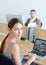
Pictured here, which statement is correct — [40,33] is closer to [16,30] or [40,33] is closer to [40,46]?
[40,46]

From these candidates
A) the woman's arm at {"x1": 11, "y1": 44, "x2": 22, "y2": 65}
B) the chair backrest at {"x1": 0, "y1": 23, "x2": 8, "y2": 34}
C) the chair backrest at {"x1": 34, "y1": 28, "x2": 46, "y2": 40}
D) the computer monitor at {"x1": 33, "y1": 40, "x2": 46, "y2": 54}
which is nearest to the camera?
the woman's arm at {"x1": 11, "y1": 44, "x2": 22, "y2": 65}

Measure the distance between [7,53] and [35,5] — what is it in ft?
14.8

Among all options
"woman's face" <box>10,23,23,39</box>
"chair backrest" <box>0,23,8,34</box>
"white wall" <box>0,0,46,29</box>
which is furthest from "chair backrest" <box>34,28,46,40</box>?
"white wall" <box>0,0,46,29</box>

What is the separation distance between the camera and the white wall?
6.34 metres

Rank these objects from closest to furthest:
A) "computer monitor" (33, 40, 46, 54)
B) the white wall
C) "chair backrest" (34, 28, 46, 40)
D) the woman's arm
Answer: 1. the woman's arm
2. "computer monitor" (33, 40, 46, 54)
3. "chair backrest" (34, 28, 46, 40)
4. the white wall

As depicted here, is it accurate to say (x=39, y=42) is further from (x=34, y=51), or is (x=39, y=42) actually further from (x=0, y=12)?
(x=0, y=12)

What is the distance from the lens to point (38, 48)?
8.55 feet

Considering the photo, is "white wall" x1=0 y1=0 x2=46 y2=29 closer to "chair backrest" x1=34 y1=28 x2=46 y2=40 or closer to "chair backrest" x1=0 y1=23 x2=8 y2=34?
"chair backrest" x1=0 y1=23 x2=8 y2=34

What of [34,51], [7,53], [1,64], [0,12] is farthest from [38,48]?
[0,12]

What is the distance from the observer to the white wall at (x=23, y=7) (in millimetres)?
6340

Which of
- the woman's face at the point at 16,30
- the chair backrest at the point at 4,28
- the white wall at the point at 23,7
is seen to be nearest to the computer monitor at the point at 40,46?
the woman's face at the point at 16,30

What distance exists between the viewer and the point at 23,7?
255 inches

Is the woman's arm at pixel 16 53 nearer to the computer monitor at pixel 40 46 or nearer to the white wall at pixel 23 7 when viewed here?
the computer monitor at pixel 40 46

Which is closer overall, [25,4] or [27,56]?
[27,56]
